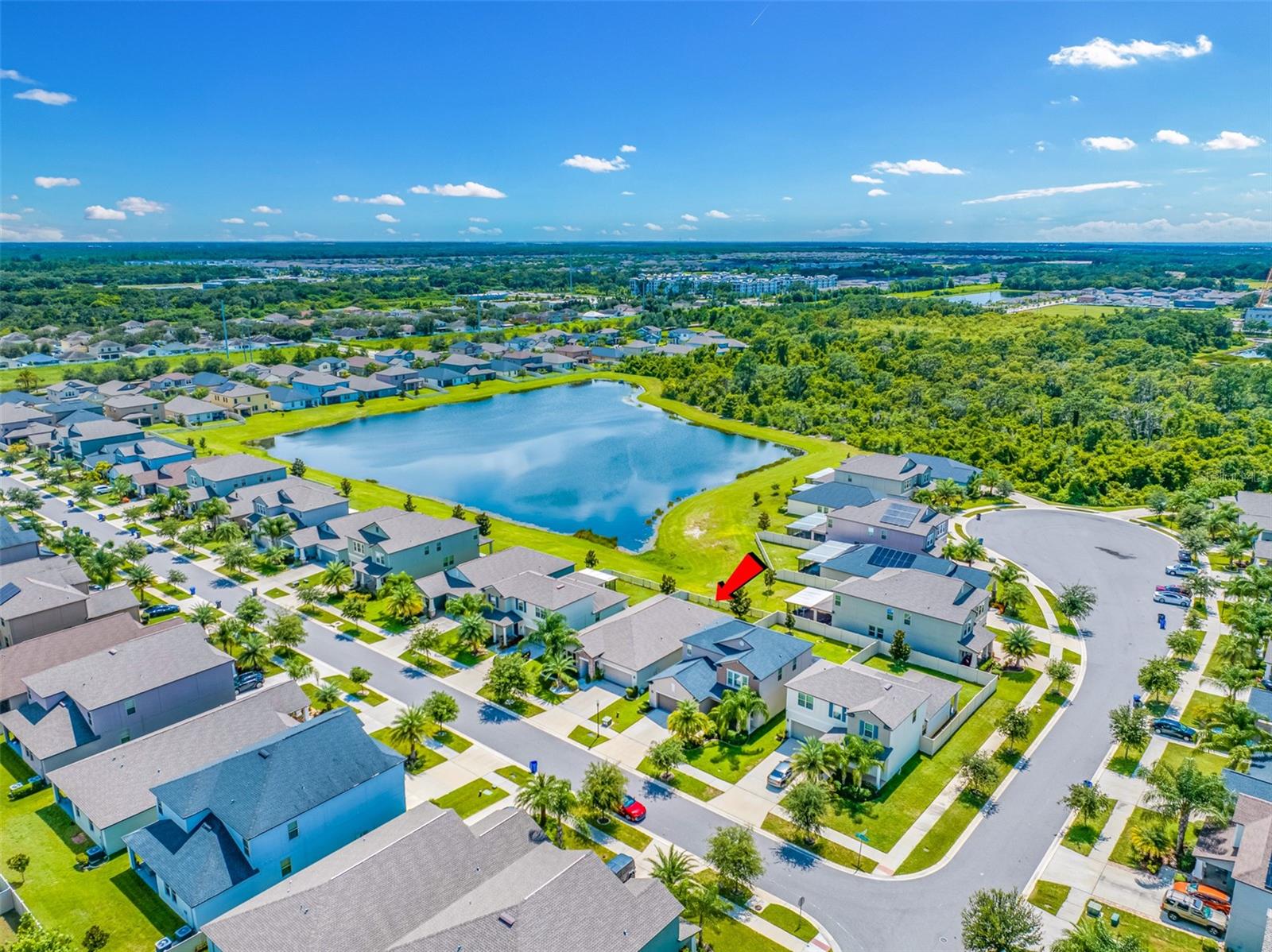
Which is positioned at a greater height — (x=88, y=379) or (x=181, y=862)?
(x=88, y=379)

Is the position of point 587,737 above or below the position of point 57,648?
below

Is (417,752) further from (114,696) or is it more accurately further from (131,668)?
(131,668)

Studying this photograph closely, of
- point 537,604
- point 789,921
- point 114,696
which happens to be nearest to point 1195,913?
point 789,921

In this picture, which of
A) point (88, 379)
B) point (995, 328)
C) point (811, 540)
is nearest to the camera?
point (811, 540)

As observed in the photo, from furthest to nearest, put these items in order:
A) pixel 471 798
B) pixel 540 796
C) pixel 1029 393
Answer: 1. pixel 1029 393
2. pixel 471 798
3. pixel 540 796

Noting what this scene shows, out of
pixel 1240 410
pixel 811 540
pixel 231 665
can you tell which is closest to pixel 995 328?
pixel 1240 410

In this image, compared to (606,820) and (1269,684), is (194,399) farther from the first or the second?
(1269,684)
